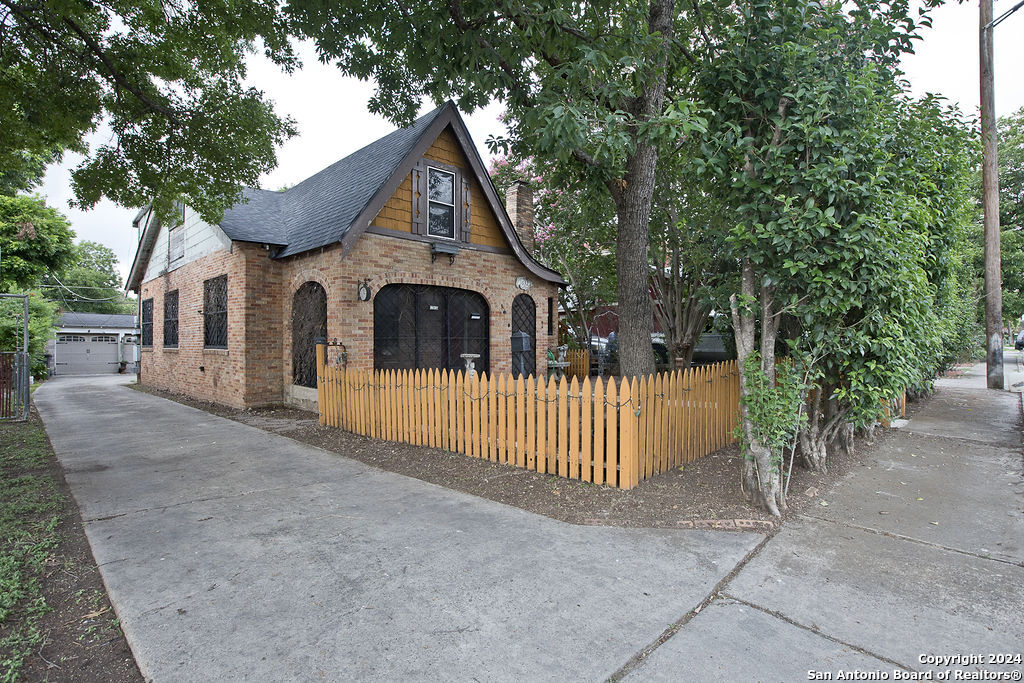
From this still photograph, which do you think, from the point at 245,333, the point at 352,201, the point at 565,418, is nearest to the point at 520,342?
the point at 352,201

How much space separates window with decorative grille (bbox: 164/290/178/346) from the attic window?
8823 millimetres

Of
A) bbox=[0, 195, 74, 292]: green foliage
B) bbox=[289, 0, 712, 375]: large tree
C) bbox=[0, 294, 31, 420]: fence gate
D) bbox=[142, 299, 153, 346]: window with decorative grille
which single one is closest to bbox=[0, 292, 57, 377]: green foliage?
bbox=[0, 195, 74, 292]: green foliage

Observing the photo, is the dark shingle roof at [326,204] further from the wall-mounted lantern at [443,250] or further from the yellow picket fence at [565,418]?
the yellow picket fence at [565,418]

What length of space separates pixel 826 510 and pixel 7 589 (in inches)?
235

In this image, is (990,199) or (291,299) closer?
(291,299)

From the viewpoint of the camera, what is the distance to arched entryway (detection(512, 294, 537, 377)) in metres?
12.8

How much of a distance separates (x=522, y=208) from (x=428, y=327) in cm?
598

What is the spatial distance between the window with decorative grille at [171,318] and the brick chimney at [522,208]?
9863 millimetres

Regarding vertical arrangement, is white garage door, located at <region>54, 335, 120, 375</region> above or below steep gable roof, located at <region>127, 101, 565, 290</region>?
below

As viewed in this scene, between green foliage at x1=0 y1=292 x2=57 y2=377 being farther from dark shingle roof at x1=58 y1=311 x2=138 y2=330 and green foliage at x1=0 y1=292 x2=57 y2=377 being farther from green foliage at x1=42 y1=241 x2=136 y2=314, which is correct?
green foliage at x1=42 y1=241 x2=136 y2=314

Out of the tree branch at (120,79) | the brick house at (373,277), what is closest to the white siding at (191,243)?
the brick house at (373,277)

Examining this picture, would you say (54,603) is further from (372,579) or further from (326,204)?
(326,204)

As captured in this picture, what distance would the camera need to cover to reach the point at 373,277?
970cm

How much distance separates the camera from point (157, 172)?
8.22 metres
